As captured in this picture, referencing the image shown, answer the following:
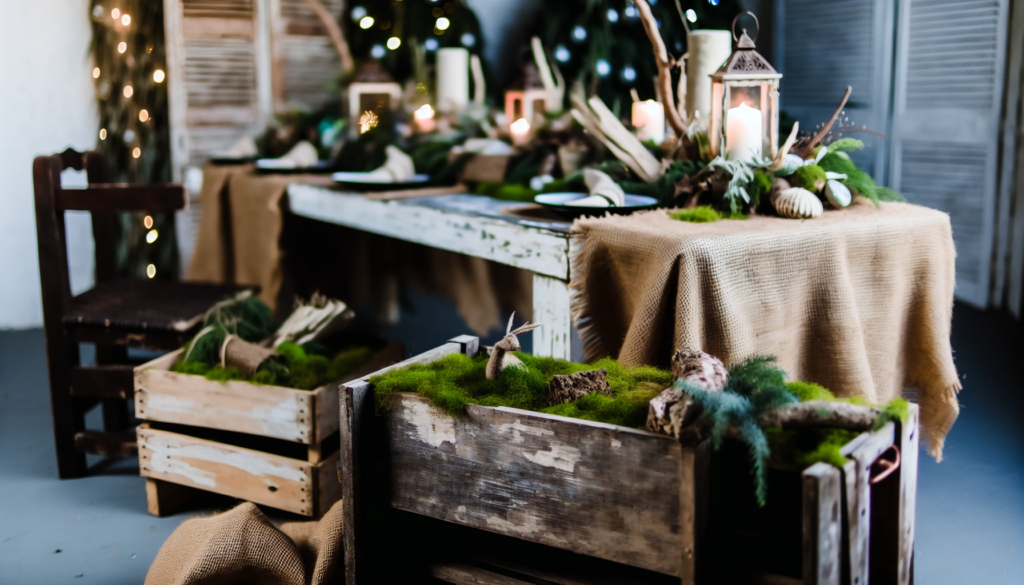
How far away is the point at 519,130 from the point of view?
8.46ft

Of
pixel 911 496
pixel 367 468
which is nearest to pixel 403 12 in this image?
pixel 367 468

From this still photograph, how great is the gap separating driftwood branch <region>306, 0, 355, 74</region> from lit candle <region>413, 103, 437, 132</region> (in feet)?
3.67

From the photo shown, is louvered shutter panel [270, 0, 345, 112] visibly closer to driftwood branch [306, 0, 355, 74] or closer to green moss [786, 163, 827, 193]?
driftwood branch [306, 0, 355, 74]

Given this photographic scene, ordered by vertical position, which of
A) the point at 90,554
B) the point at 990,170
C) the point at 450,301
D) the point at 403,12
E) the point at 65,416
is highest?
the point at 403,12

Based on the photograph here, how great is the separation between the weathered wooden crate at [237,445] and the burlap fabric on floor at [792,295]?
69cm

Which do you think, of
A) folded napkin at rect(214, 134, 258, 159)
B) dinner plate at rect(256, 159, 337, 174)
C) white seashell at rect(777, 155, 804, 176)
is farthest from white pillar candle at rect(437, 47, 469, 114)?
white seashell at rect(777, 155, 804, 176)

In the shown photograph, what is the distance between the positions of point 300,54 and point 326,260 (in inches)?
48.8

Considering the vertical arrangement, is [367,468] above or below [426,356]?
below

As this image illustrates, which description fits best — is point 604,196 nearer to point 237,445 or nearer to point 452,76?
point 237,445

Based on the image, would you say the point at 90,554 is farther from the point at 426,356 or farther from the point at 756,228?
the point at 756,228

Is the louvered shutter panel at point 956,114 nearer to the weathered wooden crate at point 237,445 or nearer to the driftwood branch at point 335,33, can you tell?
the driftwood branch at point 335,33

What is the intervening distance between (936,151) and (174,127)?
11.4 ft

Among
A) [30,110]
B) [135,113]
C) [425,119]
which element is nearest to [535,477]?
[425,119]

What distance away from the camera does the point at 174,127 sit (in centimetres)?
361
